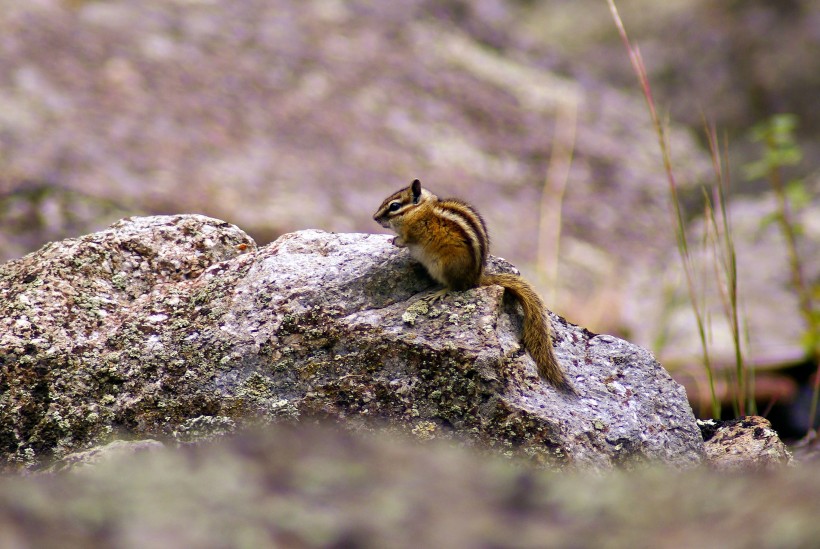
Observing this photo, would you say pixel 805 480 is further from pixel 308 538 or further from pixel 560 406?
pixel 560 406

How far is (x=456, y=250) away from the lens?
4113 millimetres

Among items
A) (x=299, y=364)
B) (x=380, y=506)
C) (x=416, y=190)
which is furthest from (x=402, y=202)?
(x=380, y=506)

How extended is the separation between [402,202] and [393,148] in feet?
16.0

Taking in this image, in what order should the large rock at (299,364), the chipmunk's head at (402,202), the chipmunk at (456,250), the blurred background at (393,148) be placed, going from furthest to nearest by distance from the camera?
the blurred background at (393,148) → the chipmunk's head at (402,202) → the chipmunk at (456,250) → the large rock at (299,364)

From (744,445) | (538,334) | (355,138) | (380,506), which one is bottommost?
(380,506)

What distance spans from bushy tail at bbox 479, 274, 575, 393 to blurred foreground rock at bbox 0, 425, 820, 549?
1.38m

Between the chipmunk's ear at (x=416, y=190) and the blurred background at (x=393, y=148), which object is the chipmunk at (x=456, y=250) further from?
the blurred background at (x=393, y=148)

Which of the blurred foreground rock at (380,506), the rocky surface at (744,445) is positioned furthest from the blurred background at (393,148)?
the blurred foreground rock at (380,506)

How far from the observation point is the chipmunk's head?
15.7 feet

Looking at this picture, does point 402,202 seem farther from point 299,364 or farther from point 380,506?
point 380,506

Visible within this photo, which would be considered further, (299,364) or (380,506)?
(299,364)

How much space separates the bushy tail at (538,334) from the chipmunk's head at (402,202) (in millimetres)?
819

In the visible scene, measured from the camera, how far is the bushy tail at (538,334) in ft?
12.3

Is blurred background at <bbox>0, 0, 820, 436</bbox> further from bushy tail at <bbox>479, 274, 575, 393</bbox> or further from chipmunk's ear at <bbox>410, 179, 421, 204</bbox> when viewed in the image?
bushy tail at <bbox>479, 274, 575, 393</bbox>
